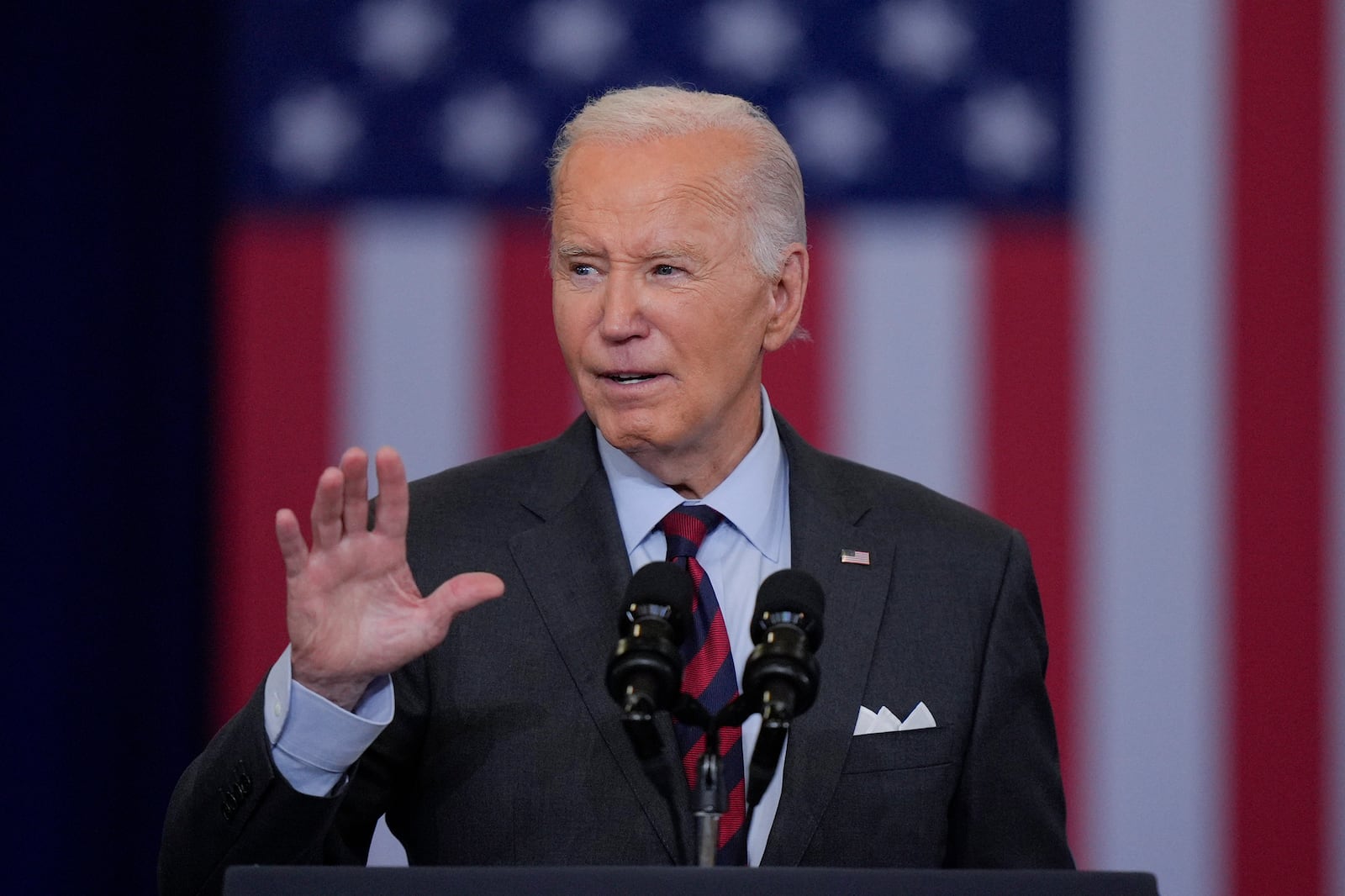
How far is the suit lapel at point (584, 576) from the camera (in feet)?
6.07

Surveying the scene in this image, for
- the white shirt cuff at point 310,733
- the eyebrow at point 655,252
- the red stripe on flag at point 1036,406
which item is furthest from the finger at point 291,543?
the red stripe on flag at point 1036,406

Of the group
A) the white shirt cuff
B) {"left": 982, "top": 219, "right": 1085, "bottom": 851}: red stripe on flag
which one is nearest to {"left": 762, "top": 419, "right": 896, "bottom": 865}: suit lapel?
the white shirt cuff

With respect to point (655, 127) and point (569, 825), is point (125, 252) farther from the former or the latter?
point (569, 825)

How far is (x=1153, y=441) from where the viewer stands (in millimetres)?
3471

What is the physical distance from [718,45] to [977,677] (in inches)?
76.8

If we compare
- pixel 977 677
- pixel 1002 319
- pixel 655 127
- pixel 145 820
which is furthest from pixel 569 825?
pixel 1002 319

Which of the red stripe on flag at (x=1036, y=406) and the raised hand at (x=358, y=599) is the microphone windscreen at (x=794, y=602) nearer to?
the raised hand at (x=358, y=599)

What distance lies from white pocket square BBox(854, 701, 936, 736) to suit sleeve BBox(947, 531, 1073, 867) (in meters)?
0.08

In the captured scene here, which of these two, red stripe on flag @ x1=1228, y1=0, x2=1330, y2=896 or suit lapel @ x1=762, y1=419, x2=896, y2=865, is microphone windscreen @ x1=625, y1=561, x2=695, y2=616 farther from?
red stripe on flag @ x1=1228, y1=0, x2=1330, y2=896

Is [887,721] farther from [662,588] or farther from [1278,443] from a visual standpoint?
[1278,443]

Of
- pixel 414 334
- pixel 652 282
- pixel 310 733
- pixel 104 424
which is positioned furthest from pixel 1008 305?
pixel 310 733

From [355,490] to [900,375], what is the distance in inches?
83.2

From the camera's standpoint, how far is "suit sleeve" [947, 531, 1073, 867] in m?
1.98

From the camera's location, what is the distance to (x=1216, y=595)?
3451mm
